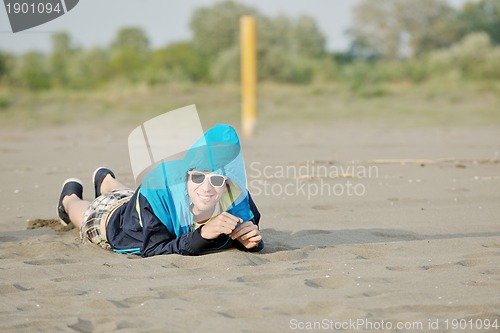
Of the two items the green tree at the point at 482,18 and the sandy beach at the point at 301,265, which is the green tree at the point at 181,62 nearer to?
the sandy beach at the point at 301,265

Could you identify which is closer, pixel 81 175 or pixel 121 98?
pixel 81 175

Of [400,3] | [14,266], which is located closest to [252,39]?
[14,266]

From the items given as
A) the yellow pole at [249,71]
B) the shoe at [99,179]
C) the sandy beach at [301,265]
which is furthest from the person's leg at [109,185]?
the yellow pole at [249,71]

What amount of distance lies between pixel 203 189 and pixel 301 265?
695mm

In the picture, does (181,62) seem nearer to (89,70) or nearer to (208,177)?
(89,70)

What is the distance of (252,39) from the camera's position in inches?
579

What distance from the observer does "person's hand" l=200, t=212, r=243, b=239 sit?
485 centimetres

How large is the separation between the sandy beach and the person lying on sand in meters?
0.11

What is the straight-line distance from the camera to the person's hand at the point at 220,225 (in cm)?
485

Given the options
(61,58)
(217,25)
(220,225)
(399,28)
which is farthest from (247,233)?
(399,28)

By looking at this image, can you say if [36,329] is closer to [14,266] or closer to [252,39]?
[14,266]

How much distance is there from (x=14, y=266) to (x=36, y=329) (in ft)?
4.24

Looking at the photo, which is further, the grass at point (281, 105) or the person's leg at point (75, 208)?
the grass at point (281, 105)

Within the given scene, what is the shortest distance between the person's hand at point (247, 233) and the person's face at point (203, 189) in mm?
221
